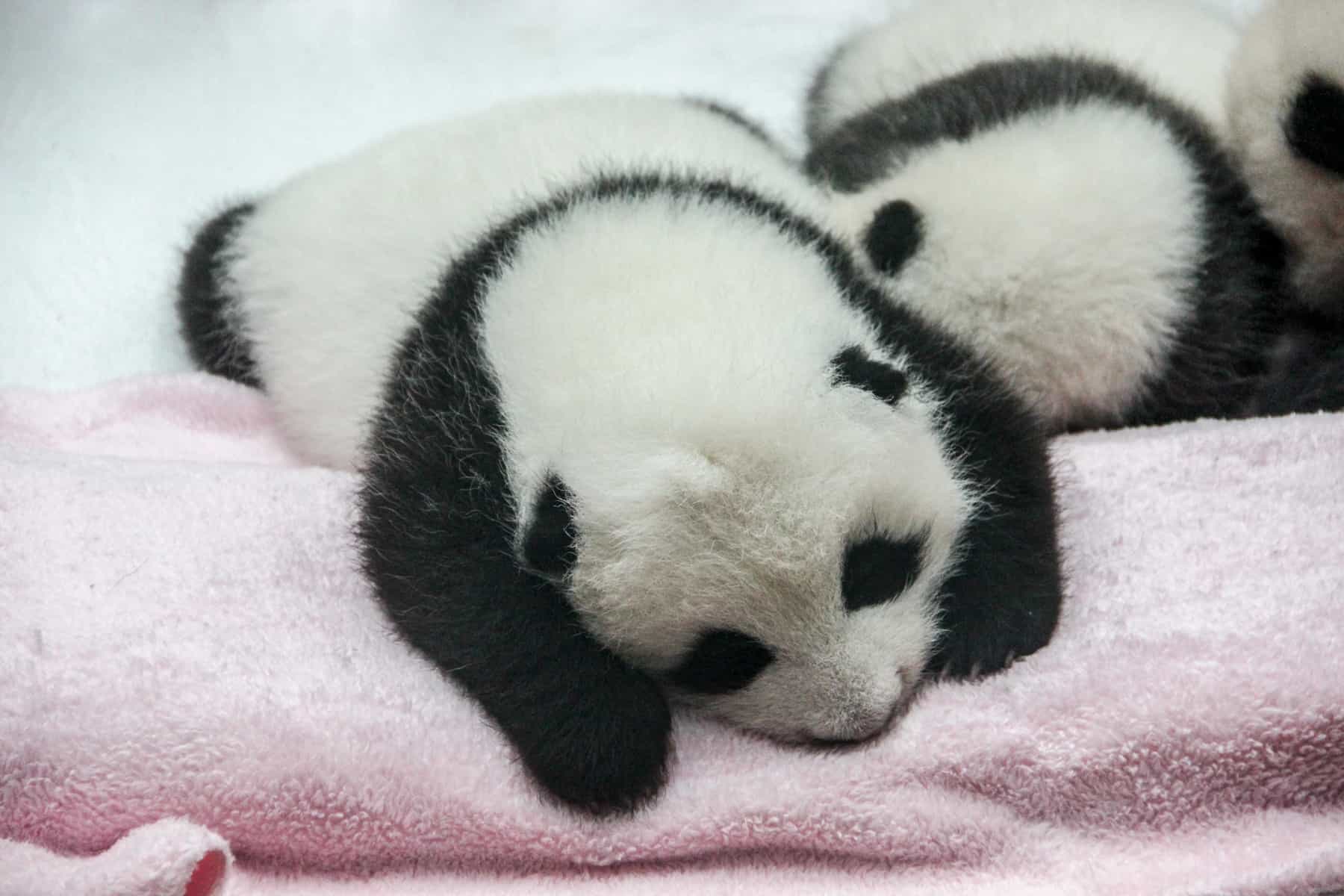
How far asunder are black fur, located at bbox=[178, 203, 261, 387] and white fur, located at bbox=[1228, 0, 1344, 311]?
1502mm

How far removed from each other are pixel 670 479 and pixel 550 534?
0.40 ft

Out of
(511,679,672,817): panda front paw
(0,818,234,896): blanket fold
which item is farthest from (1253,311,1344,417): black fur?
(0,818,234,896): blanket fold

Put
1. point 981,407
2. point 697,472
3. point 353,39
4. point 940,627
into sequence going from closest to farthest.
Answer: point 697,472
point 940,627
point 981,407
point 353,39

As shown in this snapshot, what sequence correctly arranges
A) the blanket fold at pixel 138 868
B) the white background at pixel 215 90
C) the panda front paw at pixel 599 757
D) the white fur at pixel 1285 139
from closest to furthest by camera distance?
the blanket fold at pixel 138 868 < the panda front paw at pixel 599 757 < the white fur at pixel 1285 139 < the white background at pixel 215 90

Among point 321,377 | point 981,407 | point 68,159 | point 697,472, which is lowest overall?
point 68,159

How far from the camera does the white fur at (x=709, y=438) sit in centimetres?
114

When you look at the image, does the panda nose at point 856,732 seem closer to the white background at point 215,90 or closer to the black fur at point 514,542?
the black fur at point 514,542

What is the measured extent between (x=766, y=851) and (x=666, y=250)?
63cm

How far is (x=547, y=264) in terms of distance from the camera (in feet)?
4.59

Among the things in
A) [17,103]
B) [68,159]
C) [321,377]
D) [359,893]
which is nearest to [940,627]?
[359,893]

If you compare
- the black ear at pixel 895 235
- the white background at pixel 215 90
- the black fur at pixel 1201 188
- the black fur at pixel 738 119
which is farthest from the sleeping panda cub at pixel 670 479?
the white background at pixel 215 90

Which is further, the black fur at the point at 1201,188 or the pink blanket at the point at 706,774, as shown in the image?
→ the black fur at the point at 1201,188

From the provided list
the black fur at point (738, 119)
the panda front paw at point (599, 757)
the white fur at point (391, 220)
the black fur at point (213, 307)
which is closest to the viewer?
the panda front paw at point (599, 757)

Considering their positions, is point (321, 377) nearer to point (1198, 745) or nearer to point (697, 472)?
point (697, 472)
